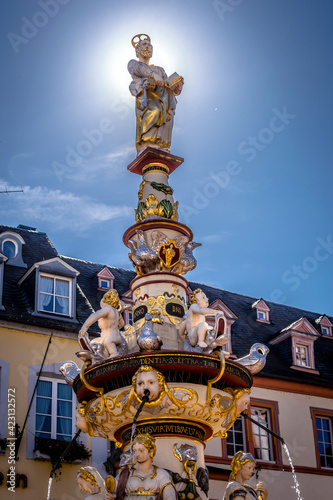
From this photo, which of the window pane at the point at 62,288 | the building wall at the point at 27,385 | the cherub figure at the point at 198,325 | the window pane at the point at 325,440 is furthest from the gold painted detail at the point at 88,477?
the window pane at the point at 325,440

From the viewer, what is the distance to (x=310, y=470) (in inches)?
992

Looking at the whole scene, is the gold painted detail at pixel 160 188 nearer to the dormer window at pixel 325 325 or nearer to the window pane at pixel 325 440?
the window pane at pixel 325 440

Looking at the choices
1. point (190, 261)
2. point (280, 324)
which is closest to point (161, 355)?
point (190, 261)

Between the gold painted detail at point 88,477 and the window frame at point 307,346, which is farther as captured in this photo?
the window frame at point 307,346

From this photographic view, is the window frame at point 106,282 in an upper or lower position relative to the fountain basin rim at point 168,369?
upper

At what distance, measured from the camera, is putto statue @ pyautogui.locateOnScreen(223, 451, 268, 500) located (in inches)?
399

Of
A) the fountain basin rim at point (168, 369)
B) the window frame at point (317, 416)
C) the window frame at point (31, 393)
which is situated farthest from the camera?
the window frame at point (317, 416)

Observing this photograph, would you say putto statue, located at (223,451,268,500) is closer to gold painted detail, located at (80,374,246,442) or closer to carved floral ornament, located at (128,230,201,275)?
gold painted detail, located at (80,374,246,442)

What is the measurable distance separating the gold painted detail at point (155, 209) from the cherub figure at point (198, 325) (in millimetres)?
1707

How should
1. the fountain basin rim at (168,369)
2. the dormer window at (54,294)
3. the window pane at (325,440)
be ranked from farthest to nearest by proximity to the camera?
the window pane at (325,440)
the dormer window at (54,294)
the fountain basin rim at (168,369)

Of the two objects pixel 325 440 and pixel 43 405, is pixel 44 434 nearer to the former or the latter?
pixel 43 405

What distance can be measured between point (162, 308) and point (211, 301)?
59.0 feet

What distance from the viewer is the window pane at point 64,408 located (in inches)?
835

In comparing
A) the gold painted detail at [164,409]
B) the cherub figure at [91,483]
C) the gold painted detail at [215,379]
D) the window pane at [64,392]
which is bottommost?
the cherub figure at [91,483]
